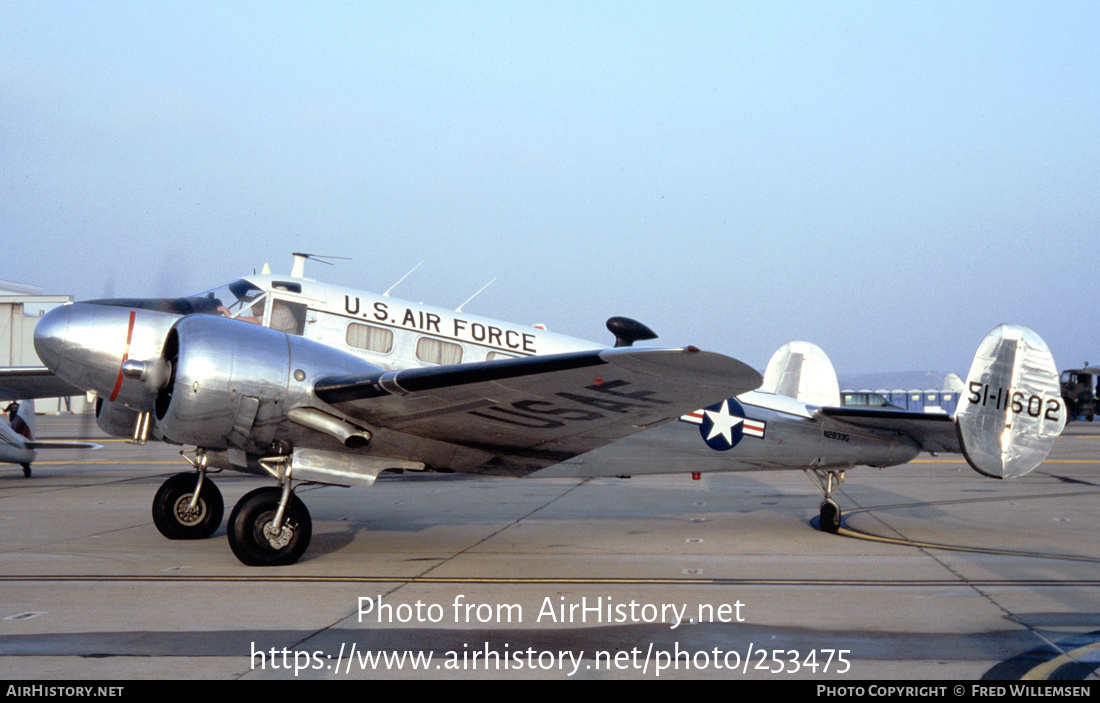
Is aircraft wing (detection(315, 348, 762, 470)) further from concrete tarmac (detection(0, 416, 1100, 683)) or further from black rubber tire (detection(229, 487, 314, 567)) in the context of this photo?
concrete tarmac (detection(0, 416, 1100, 683))

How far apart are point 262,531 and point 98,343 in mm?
2380

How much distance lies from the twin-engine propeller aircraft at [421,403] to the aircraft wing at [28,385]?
5307mm

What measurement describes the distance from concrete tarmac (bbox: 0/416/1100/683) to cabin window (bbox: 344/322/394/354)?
2.23 metres

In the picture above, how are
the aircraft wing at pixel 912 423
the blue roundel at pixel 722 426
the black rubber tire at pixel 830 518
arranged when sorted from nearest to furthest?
the blue roundel at pixel 722 426 < the aircraft wing at pixel 912 423 < the black rubber tire at pixel 830 518

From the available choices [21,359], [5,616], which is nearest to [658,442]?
[5,616]

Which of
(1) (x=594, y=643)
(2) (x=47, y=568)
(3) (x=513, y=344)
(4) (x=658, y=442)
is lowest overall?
(2) (x=47, y=568)

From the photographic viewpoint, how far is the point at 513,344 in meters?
9.68

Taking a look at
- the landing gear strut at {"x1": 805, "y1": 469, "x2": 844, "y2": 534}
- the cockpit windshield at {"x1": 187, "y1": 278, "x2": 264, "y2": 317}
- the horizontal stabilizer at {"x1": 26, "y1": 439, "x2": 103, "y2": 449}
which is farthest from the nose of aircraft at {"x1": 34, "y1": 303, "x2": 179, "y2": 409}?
the horizontal stabilizer at {"x1": 26, "y1": 439, "x2": 103, "y2": 449}

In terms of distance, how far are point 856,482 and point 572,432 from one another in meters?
10.9

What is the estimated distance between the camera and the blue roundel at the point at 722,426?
968cm

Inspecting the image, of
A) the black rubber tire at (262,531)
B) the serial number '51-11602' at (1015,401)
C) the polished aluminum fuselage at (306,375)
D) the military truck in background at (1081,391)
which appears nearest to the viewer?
the polished aluminum fuselage at (306,375)

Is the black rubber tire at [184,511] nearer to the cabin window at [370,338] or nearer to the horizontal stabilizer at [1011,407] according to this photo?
the cabin window at [370,338]

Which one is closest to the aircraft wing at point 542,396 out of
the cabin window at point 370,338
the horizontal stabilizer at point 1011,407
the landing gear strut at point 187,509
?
the cabin window at point 370,338

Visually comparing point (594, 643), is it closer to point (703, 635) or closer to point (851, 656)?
point (703, 635)
